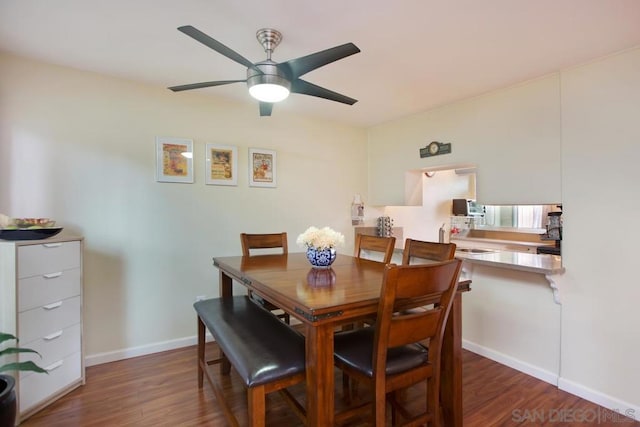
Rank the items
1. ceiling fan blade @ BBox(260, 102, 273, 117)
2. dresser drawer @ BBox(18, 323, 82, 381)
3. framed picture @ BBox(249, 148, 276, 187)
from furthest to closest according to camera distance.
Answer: framed picture @ BBox(249, 148, 276, 187) < ceiling fan blade @ BBox(260, 102, 273, 117) < dresser drawer @ BBox(18, 323, 82, 381)

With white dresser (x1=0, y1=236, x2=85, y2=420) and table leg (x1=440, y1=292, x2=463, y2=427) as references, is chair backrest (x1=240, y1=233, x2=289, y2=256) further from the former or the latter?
table leg (x1=440, y1=292, x2=463, y2=427)

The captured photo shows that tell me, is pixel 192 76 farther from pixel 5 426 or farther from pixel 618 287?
pixel 618 287

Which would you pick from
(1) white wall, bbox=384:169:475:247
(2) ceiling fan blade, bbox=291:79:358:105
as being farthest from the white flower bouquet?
(1) white wall, bbox=384:169:475:247

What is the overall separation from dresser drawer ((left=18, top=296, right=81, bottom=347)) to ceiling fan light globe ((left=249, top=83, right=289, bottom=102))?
192 centimetres

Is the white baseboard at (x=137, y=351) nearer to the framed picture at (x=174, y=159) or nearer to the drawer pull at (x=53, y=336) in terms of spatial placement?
the drawer pull at (x=53, y=336)

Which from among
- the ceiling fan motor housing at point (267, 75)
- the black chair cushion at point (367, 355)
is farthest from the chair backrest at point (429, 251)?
the ceiling fan motor housing at point (267, 75)

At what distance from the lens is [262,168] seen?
325cm

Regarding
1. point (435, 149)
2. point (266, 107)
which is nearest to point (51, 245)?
point (266, 107)

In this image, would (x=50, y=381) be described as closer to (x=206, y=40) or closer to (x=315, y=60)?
(x=206, y=40)

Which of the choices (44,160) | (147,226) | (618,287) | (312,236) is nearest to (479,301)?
(618,287)

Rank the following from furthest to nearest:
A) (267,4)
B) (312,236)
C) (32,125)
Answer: (32,125), (312,236), (267,4)

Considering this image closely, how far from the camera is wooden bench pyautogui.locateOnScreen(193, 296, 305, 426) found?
1273mm

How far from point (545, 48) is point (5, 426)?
3554 mm

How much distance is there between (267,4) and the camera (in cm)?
157
